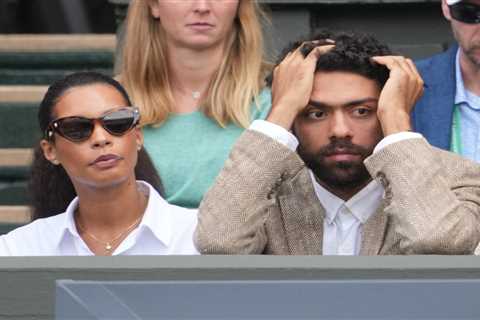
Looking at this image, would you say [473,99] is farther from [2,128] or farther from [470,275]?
[2,128]

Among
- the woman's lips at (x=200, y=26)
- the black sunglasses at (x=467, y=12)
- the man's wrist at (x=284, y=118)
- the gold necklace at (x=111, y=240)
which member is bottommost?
the gold necklace at (x=111, y=240)

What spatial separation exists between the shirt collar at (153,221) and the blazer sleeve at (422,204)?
66 centimetres

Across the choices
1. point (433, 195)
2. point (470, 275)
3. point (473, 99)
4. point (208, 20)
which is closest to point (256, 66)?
point (208, 20)

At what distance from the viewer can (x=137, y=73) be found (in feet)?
17.7

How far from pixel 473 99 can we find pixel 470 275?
116cm

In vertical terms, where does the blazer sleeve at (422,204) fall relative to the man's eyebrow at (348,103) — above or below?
below

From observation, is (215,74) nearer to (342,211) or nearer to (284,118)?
(284,118)

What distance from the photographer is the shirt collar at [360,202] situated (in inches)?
174

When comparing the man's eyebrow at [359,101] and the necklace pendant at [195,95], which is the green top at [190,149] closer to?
the necklace pendant at [195,95]

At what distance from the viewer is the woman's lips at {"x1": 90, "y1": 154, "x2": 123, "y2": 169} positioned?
445cm

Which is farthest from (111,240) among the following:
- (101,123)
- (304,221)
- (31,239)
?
(304,221)

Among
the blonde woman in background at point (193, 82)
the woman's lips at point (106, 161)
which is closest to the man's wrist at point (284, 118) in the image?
the woman's lips at point (106, 161)

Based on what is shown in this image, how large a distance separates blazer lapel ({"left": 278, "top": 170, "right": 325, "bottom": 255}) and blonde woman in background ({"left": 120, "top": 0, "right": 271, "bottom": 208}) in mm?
710

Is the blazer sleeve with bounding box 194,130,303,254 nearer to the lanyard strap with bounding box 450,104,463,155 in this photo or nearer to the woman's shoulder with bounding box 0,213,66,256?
the woman's shoulder with bounding box 0,213,66,256
